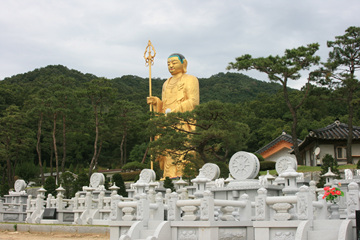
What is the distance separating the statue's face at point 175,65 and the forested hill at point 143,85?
19.9 metres

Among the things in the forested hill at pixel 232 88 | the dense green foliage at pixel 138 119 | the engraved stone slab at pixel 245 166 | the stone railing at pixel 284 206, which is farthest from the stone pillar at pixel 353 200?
the forested hill at pixel 232 88

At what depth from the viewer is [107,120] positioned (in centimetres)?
3388

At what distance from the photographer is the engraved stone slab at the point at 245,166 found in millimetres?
11945

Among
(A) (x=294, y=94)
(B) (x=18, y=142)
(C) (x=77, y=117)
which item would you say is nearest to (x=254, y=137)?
(A) (x=294, y=94)

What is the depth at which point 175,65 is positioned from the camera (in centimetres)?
2605

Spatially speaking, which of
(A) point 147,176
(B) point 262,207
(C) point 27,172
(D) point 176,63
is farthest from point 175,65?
(B) point 262,207

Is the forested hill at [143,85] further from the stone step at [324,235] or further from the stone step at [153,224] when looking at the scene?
the stone step at [324,235]

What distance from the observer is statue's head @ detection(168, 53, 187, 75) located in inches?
1025

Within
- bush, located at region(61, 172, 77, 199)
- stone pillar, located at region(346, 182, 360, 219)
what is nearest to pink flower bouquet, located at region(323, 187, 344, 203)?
stone pillar, located at region(346, 182, 360, 219)

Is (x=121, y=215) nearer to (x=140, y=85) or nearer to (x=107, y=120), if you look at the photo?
(x=107, y=120)

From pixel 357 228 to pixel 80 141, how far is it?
35449mm

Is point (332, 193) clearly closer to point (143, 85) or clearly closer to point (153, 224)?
point (153, 224)

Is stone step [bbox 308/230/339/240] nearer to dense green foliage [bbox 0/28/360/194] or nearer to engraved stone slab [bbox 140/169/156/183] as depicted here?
engraved stone slab [bbox 140/169/156/183]

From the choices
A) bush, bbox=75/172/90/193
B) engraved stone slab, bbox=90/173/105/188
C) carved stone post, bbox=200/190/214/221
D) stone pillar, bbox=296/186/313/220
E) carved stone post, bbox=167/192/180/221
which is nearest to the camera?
stone pillar, bbox=296/186/313/220
